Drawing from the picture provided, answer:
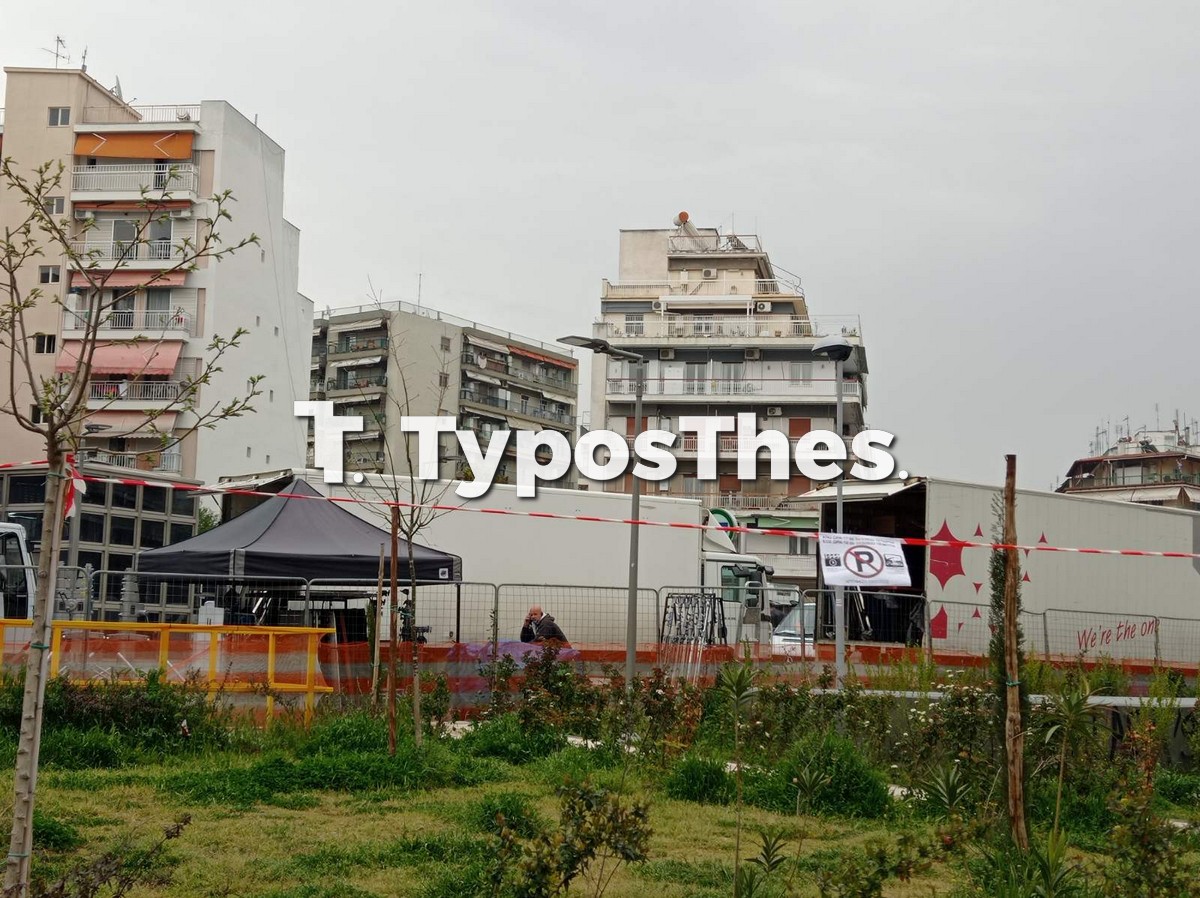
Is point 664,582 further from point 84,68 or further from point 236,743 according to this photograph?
point 84,68

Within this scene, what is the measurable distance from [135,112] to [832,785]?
199 ft

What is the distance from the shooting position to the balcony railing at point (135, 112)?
60.6m

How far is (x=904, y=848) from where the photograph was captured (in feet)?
19.2

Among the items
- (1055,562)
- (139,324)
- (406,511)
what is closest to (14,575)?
(406,511)

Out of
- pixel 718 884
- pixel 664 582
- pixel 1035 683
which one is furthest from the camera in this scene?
pixel 664 582

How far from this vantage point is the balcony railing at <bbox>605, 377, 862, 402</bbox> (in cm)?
7275

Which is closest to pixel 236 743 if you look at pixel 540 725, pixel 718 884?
pixel 540 725

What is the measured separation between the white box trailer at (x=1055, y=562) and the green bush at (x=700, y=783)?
9.55m

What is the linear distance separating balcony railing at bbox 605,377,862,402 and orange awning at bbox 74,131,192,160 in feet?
87.7

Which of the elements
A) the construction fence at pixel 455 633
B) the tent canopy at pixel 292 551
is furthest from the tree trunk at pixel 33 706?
the tent canopy at pixel 292 551

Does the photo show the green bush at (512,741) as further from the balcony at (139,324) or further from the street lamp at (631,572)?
the balcony at (139,324)

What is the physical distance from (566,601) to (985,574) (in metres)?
8.08

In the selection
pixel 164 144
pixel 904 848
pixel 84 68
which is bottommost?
pixel 904 848
